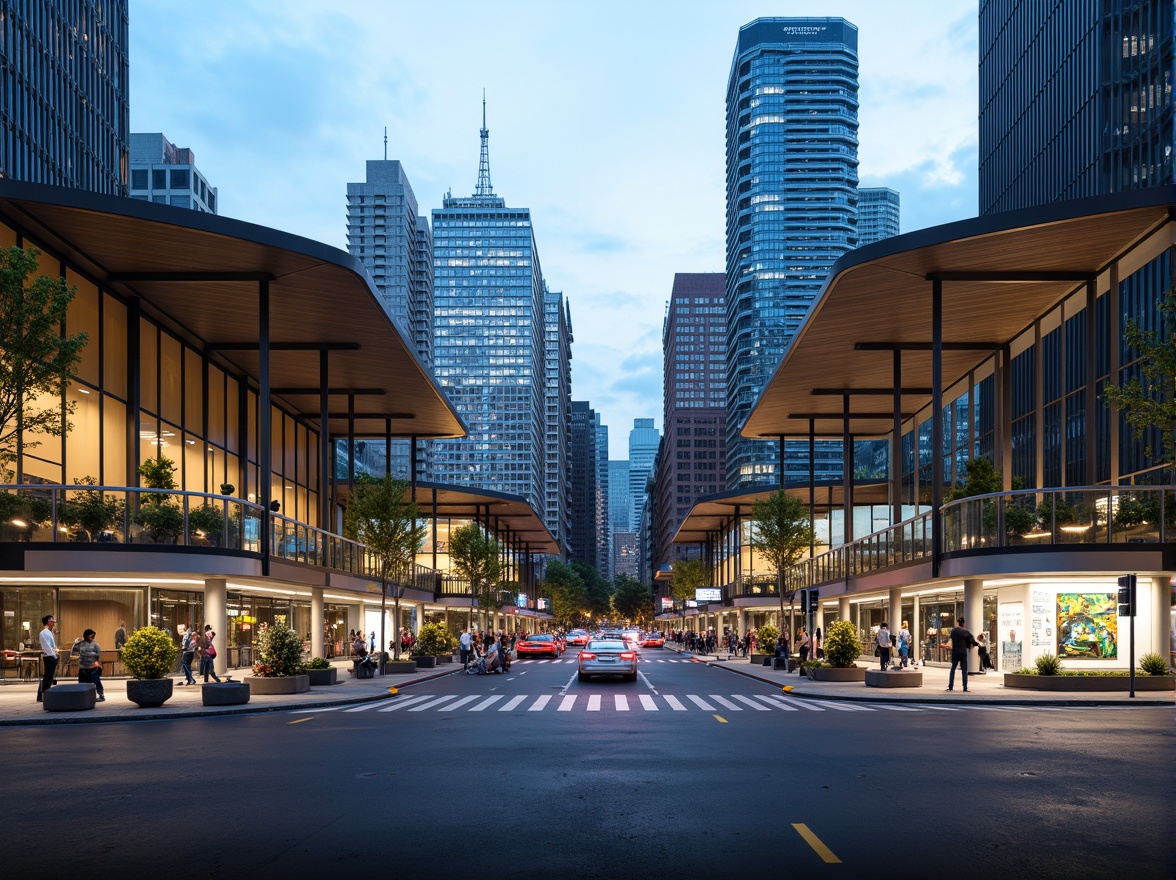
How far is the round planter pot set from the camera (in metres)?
25.6

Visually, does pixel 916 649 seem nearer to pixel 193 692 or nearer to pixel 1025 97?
pixel 193 692

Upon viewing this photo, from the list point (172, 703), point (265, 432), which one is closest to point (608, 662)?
point (265, 432)

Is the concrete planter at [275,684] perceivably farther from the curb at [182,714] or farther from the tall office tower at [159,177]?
the tall office tower at [159,177]

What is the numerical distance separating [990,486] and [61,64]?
6896cm

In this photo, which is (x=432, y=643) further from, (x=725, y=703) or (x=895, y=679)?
(x=725, y=703)

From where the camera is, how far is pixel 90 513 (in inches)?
1169

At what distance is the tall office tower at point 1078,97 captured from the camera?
64062 millimetres

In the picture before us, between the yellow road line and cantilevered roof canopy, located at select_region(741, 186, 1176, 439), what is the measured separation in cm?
2703

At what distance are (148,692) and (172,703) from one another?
1.63m

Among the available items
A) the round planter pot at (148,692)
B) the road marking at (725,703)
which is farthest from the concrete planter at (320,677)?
the road marking at (725,703)

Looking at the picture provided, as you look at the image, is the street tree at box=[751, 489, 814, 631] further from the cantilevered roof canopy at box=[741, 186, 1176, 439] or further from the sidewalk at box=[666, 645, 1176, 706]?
the sidewalk at box=[666, 645, 1176, 706]

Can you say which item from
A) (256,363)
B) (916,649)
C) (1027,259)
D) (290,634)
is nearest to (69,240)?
(290,634)

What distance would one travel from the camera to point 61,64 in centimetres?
7888

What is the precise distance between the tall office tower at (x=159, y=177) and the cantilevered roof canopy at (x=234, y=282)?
426 feet
